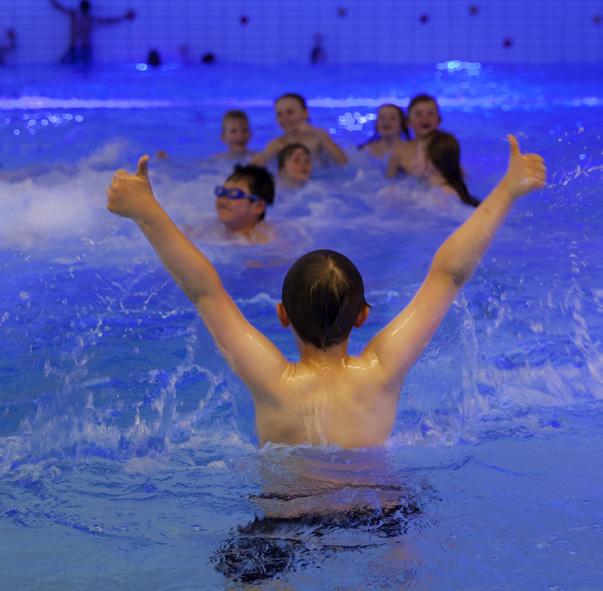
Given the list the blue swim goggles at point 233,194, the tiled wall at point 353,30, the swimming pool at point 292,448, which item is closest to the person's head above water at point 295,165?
the swimming pool at point 292,448

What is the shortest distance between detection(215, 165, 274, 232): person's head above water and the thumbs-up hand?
3077 mm

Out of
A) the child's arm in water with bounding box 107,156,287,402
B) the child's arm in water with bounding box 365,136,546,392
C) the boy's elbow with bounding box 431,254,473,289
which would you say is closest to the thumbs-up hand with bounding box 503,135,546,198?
the child's arm in water with bounding box 365,136,546,392

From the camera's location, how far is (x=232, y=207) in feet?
18.3

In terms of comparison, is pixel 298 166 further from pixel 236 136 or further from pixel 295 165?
pixel 236 136

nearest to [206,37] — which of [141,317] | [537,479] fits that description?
[141,317]

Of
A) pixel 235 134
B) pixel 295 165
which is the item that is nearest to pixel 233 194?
pixel 295 165

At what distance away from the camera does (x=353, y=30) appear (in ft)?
51.3

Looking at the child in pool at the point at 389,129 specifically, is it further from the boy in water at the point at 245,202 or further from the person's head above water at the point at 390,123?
the boy in water at the point at 245,202

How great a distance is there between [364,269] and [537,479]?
254 centimetres

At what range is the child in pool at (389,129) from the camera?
25.7 ft

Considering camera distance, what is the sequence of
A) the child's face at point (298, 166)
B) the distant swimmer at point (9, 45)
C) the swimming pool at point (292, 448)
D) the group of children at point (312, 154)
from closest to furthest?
the swimming pool at point (292, 448), the group of children at point (312, 154), the child's face at point (298, 166), the distant swimmer at point (9, 45)

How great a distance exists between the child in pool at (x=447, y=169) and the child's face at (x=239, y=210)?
159 cm

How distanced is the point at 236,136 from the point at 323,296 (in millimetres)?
5868

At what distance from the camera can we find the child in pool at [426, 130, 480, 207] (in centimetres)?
665
